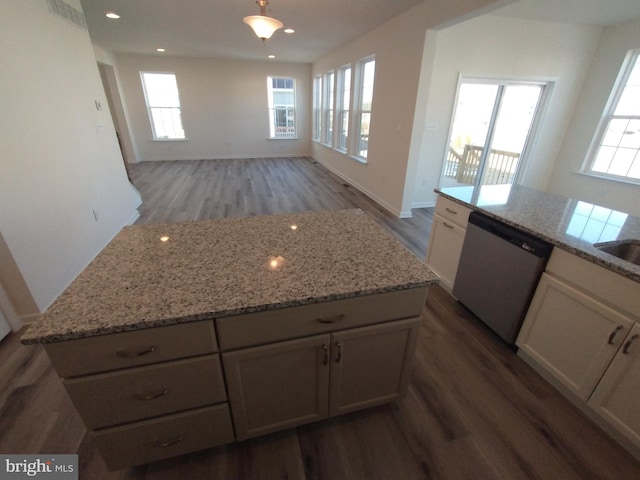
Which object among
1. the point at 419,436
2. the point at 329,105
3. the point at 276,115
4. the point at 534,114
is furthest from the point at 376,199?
the point at 276,115

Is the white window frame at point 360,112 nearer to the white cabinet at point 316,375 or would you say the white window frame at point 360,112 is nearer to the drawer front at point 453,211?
the drawer front at point 453,211

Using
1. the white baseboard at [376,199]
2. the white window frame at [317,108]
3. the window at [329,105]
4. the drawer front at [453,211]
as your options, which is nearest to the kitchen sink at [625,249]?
the drawer front at [453,211]

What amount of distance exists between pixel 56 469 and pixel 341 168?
608cm

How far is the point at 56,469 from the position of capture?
4.07ft

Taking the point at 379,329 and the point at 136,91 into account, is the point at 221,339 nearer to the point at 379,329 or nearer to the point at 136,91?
the point at 379,329

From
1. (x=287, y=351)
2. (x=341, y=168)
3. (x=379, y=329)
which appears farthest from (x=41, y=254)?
(x=341, y=168)

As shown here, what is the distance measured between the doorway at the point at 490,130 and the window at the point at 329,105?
3.11 m

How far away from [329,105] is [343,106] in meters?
1.00

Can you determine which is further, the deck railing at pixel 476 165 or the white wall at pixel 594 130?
Result: the deck railing at pixel 476 165

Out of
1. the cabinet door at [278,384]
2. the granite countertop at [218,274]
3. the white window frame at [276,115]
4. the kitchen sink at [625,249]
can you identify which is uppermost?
the white window frame at [276,115]

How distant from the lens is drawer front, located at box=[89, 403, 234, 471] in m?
Result: 1.07

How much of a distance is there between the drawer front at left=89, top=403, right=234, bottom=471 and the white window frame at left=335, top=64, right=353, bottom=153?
216 inches

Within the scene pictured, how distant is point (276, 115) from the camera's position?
27.6 ft

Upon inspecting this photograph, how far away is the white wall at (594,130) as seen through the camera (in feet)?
13.5
